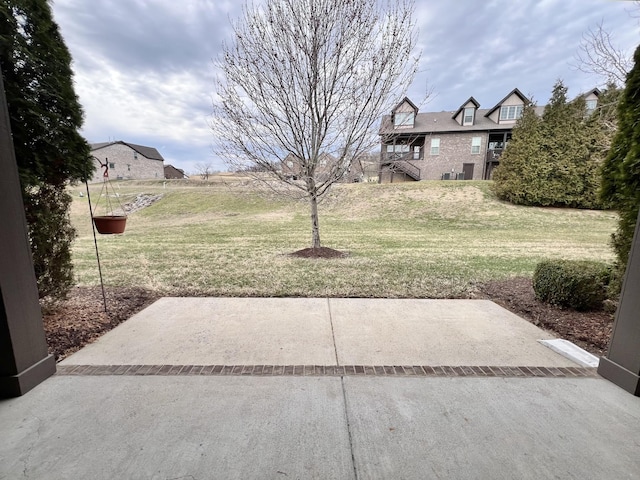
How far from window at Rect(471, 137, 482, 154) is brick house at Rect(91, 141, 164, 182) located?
1535 inches

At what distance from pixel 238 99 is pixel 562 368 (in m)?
6.54

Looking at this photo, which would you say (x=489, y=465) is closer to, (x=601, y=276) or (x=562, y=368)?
(x=562, y=368)

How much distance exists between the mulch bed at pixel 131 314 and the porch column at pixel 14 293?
1.73 feet

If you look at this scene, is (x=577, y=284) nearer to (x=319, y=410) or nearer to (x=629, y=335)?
(x=629, y=335)

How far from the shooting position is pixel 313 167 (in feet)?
21.8

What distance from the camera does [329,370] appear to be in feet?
7.84

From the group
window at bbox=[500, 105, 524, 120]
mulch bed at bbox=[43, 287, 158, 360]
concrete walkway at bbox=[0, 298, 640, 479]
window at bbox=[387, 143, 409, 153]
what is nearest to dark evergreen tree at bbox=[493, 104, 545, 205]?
window at bbox=[387, 143, 409, 153]

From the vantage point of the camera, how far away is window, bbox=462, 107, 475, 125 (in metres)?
22.9

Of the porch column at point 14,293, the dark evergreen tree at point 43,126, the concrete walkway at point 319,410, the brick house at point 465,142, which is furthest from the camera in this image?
the brick house at point 465,142

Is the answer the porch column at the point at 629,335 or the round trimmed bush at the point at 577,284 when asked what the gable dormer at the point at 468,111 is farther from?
the porch column at the point at 629,335

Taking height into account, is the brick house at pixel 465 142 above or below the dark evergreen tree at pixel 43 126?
above

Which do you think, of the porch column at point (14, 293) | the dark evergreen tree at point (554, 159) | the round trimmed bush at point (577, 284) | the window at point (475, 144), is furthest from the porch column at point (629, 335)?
the window at point (475, 144)

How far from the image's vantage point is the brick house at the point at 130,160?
38312 millimetres

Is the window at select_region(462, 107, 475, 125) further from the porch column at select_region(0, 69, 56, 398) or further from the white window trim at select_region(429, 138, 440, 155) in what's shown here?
the porch column at select_region(0, 69, 56, 398)
